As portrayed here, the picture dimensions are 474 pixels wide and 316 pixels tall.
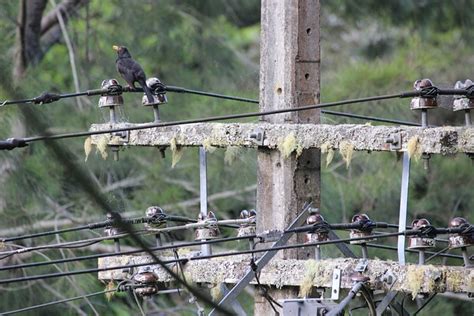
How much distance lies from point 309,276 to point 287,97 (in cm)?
101

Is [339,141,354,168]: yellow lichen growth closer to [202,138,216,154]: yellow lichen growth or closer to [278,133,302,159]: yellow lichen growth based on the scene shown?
[278,133,302,159]: yellow lichen growth

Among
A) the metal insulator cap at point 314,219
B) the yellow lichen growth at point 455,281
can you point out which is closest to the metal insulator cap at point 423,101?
the metal insulator cap at point 314,219

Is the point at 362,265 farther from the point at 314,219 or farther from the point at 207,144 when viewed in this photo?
the point at 207,144

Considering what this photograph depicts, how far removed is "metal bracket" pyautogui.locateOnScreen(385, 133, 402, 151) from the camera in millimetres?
6230

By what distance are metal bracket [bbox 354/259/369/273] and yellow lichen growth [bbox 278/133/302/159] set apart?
719mm

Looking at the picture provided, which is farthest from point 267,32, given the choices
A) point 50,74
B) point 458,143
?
point 50,74

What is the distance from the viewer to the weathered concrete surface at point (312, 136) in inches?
240

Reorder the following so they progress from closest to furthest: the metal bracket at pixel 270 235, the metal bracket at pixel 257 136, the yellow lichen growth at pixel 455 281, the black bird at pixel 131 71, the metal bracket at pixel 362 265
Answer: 1. the yellow lichen growth at pixel 455 281
2. the metal bracket at pixel 362 265
3. the metal bracket at pixel 270 235
4. the metal bracket at pixel 257 136
5. the black bird at pixel 131 71

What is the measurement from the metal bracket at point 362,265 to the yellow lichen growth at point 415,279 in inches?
8.9

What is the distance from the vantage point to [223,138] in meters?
6.86

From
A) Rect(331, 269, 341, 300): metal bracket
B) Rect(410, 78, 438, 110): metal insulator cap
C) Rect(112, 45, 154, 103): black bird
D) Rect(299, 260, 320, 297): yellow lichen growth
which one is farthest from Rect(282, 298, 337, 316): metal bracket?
Rect(112, 45, 154, 103): black bird

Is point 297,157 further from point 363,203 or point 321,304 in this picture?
point 363,203

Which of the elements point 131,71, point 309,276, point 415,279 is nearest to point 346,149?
point 309,276

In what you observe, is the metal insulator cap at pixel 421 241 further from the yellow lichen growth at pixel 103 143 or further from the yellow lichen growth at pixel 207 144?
the yellow lichen growth at pixel 103 143
